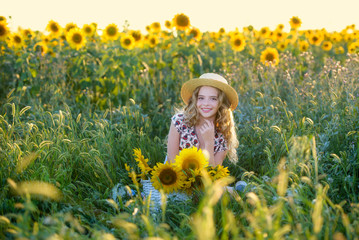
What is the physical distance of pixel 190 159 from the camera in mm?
2670

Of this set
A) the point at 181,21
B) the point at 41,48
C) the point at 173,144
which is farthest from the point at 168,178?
the point at 41,48

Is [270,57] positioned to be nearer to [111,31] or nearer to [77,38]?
[111,31]

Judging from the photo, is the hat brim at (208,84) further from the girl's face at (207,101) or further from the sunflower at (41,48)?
the sunflower at (41,48)

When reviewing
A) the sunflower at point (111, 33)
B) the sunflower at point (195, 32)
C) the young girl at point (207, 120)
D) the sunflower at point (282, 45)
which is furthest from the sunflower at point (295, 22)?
the young girl at point (207, 120)

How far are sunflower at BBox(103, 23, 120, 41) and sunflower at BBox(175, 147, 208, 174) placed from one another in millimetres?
3658

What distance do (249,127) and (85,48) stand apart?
10.7 ft

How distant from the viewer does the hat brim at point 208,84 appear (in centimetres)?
308

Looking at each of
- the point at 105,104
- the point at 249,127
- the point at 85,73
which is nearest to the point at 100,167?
the point at 249,127

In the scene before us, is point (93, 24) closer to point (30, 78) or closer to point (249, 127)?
point (30, 78)

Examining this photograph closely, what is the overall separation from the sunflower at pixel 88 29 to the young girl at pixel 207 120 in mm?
3264

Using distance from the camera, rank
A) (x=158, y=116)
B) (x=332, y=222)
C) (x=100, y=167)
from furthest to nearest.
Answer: (x=158, y=116), (x=100, y=167), (x=332, y=222)

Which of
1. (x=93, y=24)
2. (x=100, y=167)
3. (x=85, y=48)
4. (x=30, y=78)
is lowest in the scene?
(x=100, y=167)

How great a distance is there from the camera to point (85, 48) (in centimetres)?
573

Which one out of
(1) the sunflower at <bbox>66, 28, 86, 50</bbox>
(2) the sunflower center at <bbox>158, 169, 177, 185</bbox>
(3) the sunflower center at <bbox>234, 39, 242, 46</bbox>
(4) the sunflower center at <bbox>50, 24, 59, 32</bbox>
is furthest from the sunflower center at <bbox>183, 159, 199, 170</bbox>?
(4) the sunflower center at <bbox>50, 24, 59, 32</bbox>
